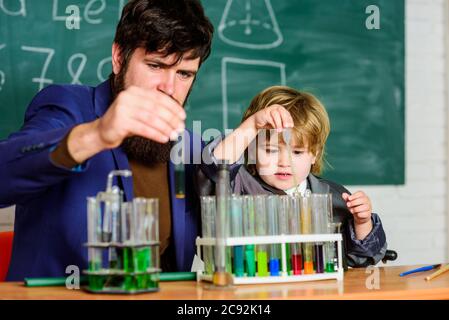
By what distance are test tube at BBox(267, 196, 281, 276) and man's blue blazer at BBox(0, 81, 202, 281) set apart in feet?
1.25

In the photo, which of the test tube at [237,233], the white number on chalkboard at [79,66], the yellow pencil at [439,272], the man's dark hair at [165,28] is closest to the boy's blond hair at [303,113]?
the man's dark hair at [165,28]

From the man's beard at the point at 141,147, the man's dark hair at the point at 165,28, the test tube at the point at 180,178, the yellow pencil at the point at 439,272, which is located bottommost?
the yellow pencil at the point at 439,272

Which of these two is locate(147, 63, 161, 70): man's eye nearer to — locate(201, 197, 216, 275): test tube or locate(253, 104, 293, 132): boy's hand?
locate(253, 104, 293, 132): boy's hand

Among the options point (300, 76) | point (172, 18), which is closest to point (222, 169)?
point (172, 18)

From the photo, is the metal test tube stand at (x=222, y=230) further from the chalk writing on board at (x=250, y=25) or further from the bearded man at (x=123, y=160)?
the chalk writing on board at (x=250, y=25)

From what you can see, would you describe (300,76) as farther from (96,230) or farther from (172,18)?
(96,230)

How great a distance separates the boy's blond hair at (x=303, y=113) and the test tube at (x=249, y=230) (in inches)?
29.6

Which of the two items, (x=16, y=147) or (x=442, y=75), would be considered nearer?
(x=16, y=147)

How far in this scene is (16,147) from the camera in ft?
4.94

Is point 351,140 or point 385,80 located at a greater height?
point 385,80

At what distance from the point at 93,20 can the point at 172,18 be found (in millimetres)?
1240

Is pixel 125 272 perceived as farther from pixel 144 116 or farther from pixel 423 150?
pixel 423 150

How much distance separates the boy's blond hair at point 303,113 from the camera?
7.36 ft
